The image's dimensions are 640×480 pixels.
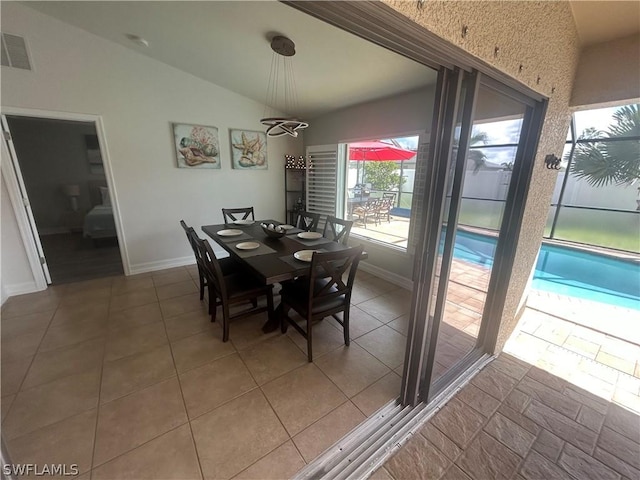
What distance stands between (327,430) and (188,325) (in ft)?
5.49

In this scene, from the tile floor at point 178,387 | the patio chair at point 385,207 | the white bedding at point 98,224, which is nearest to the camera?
the tile floor at point 178,387

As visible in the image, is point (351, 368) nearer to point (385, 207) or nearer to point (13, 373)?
Result: point (13, 373)

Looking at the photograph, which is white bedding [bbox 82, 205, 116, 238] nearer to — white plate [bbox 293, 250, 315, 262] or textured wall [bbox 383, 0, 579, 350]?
white plate [bbox 293, 250, 315, 262]

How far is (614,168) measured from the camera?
423cm

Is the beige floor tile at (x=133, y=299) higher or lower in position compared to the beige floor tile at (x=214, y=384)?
higher

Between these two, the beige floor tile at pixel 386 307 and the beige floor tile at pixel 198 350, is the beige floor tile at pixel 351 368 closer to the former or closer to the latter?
the beige floor tile at pixel 386 307

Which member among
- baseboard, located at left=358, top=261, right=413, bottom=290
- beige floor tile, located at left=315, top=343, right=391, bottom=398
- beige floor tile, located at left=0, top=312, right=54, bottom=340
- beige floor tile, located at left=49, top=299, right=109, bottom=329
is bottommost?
beige floor tile, located at left=315, top=343, right=391, bottom=398

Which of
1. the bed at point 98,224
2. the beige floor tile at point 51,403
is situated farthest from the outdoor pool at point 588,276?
the bed at point 98,224

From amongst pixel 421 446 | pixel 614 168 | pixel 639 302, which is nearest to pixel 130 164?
pixel 421 446

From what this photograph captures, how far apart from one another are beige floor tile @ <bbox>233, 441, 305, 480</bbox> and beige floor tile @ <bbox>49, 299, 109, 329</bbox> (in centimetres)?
225

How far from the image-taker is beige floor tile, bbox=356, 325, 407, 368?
2.13 m

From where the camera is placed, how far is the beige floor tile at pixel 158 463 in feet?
4.26

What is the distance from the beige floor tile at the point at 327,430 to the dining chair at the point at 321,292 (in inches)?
19.4

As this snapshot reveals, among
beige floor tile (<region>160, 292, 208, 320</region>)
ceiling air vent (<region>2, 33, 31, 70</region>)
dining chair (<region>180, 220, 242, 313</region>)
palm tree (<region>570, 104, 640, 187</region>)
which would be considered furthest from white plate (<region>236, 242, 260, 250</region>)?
palm tree (<region>570, 104, 640, 187</region>)
